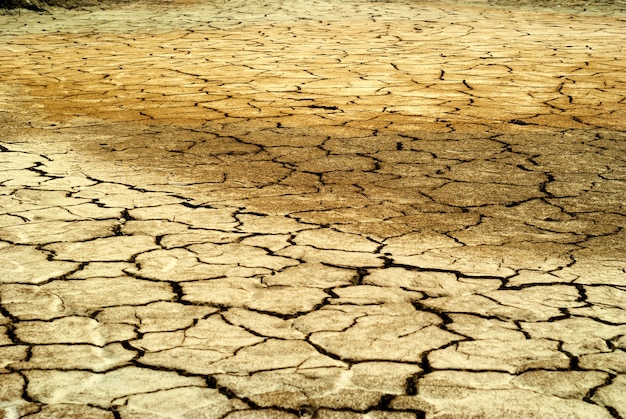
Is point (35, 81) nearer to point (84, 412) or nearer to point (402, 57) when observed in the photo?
point (402, 57)

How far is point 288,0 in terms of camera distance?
1114cm

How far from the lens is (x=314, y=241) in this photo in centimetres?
283

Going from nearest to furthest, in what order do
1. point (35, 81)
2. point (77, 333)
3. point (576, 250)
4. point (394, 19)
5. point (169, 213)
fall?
point (77, 333) < point (576, 250) < point (169, 213) < point (35, 81) < point (394, 19)

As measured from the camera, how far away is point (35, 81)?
575 centimetres

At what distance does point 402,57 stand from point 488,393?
16.2 feet

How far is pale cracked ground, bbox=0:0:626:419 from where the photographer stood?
1.92 m

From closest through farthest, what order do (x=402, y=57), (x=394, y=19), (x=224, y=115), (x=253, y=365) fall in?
(x=253, y=365) < (x=224, y=115) < (x=402, y=57) < (x=394, y=19)

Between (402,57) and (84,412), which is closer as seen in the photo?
(84,412)

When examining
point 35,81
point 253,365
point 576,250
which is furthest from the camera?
point 35,81

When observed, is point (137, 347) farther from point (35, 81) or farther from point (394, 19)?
point (394, 19)

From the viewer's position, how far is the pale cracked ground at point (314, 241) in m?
1.92

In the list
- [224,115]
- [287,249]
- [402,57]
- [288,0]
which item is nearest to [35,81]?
[224,115]

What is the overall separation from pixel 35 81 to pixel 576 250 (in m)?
4.13

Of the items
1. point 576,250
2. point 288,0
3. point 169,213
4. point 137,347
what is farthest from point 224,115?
point 288,0
